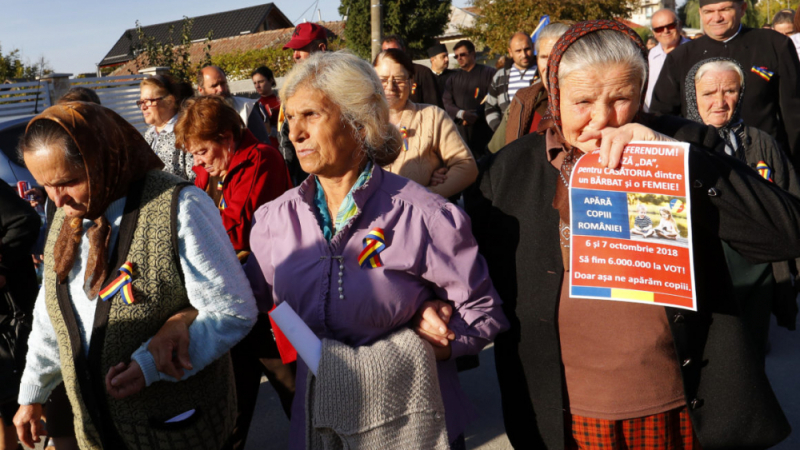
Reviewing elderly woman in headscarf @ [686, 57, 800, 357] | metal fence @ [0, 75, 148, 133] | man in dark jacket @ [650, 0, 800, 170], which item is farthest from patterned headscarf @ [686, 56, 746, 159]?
metal fence @ [0, 75, 148, 133]

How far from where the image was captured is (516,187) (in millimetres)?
2160

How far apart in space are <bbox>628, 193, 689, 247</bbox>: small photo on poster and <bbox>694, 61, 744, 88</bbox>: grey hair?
108 inches

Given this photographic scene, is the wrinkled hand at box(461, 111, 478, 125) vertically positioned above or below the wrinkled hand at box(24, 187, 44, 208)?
below

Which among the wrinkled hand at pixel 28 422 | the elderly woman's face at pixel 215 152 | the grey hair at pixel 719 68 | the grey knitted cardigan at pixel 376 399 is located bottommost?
the wrinkled hand at pixel 28 422

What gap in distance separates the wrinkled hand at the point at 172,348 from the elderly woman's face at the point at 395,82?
225 cm

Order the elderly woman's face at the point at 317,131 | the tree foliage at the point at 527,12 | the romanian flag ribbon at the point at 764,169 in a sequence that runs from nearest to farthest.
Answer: the elderly woman's face at the point at 317,131 → the romanian flag ribbon at the point at 764,169 → the tree foliage at the point at 527,12

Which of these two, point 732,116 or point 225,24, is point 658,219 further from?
point 225,24

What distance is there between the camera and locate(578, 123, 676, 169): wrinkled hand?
1.76m

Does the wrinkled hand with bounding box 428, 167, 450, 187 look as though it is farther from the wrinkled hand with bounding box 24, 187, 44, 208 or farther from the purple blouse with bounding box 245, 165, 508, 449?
the wrinkled hand with bounding box 24, 187, 44, 208

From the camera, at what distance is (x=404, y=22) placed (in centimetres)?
3644

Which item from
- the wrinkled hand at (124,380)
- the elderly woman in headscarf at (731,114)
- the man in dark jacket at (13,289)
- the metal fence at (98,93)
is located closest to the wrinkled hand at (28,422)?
the wrinkled hand at (124,380)

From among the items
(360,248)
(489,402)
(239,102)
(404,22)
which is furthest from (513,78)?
(404,22)

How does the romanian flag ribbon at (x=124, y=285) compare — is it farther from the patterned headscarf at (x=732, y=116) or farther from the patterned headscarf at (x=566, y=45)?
the patterned headscarf at (x=732, y=116)

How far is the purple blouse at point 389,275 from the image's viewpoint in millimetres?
2055
